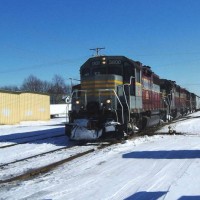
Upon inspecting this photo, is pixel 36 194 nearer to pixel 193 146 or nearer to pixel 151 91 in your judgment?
pixel 193 146

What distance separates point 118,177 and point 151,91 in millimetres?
13336

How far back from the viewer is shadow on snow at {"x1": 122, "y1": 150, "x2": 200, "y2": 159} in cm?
995

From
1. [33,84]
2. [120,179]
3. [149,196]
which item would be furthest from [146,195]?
[33,84]

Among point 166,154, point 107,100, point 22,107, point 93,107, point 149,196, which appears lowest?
point 149,196

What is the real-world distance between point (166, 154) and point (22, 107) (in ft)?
123

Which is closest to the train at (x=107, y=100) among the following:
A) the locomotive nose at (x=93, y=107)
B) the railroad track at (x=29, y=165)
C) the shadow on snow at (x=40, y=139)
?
the locomotive nose at (x=93, y=107)

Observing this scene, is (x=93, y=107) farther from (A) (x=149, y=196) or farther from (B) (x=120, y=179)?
(A) (x=149, y=196)

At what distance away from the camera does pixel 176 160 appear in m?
9.37

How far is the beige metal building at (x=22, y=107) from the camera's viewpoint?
38594 mm

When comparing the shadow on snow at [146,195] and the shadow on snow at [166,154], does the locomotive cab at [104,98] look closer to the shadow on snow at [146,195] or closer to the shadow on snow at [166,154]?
the shadow on snow at [166,154]

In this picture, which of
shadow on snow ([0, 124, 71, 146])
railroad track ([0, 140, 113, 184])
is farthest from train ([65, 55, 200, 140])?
railroad track ([0, 140, 113, 184])

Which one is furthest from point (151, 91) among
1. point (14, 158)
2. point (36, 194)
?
point (36, 194)

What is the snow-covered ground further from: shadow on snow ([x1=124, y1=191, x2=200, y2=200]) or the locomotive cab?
the locomotive cab

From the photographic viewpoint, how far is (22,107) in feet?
151
